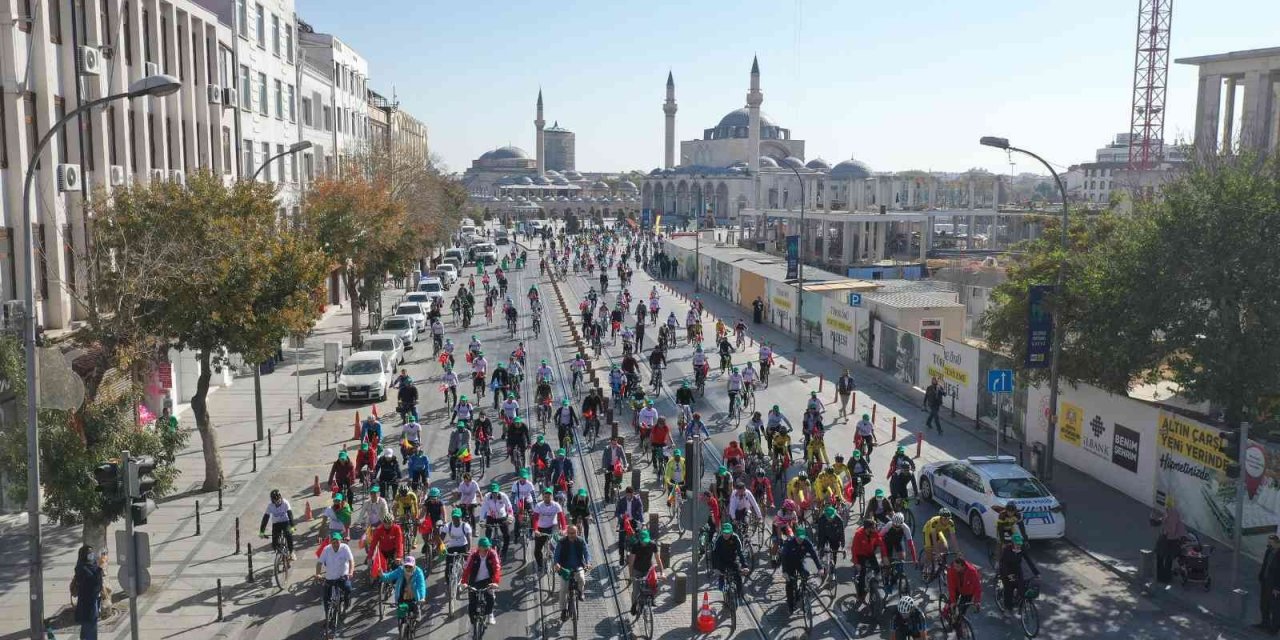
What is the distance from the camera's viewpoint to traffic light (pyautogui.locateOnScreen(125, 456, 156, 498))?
37.6 feet

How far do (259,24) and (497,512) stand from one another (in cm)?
3120

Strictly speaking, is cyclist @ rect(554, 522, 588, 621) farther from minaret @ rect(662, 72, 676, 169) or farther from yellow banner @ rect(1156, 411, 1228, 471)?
minaret @ rect(662, 72, 676, 169)

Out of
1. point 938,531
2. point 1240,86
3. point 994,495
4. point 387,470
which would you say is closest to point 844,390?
point 994,495

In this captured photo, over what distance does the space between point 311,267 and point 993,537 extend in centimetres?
1317

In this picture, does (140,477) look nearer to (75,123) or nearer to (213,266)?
(213,266)

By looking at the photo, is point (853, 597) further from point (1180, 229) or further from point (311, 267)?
point (311, 267)

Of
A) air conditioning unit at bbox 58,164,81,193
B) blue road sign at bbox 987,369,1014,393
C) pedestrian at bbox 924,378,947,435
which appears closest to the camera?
air conditioning unit at bbox 58,164,81,193

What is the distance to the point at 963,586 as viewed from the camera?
509 inches

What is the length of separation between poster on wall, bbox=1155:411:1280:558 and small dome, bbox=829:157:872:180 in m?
124

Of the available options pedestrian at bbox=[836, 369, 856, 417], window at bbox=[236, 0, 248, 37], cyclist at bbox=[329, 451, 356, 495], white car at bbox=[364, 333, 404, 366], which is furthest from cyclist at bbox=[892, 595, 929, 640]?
window at bbox=[236, 0, 248, 37]

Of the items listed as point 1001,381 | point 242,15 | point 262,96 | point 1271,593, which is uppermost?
point 242,15

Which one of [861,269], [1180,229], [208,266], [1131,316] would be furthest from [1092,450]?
[861,269]

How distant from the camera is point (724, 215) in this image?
168500mm

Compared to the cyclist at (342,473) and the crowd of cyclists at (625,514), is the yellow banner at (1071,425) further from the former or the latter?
the cyclist at (342,473)
